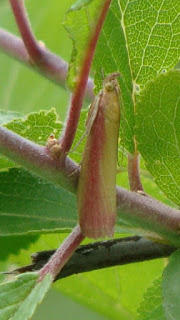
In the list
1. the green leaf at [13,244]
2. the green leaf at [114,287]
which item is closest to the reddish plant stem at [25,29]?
the green leaf at [13,244]

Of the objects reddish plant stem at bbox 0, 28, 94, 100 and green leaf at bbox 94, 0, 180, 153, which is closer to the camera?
green leaf at bbox 94, 0, 180, 153

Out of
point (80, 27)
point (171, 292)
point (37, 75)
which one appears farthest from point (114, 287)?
point (37, 75)

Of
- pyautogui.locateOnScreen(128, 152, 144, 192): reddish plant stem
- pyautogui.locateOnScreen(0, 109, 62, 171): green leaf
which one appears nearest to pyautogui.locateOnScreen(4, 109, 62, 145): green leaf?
pyautogui.locateOnScreen(0, 109, 62, 171): green leaf

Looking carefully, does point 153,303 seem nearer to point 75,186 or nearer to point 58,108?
point 75,186

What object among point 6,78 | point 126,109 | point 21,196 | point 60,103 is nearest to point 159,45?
point 126,109

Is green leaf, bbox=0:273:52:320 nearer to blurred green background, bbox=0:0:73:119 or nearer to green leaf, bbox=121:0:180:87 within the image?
green leaf, bbox=121:0:180:87

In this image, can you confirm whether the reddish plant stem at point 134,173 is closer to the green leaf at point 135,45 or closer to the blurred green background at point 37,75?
the green leaf at point 135,45
